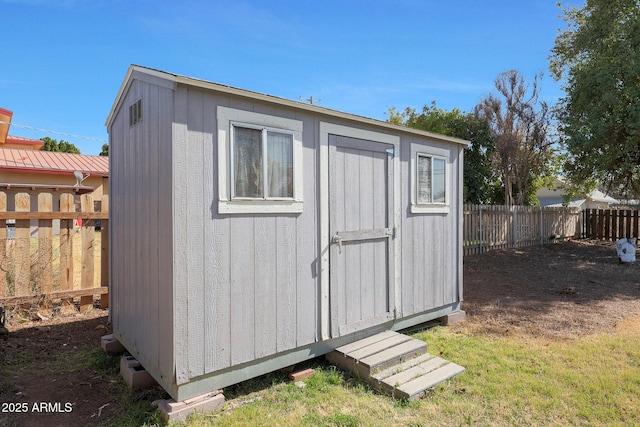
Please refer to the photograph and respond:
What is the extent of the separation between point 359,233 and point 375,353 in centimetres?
121

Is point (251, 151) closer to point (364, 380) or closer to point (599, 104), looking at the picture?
point (364, 380)

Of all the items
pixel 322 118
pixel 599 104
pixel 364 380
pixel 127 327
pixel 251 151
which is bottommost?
pixel 364 380

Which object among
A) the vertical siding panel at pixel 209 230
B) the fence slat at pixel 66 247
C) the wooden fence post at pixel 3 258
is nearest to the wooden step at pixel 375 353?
the vertical siding panel at pixel 209 230

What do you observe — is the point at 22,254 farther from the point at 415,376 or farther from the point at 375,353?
the point at 415,376

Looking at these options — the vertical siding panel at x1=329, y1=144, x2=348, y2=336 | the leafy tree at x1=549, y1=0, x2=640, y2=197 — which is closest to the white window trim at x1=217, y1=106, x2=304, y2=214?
the vertical siding panel at x1=329, y1=144, x2=348, y2=336

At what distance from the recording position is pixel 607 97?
957 cm

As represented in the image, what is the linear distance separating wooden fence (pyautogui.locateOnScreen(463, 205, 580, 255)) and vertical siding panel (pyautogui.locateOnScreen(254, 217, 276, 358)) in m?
8.88

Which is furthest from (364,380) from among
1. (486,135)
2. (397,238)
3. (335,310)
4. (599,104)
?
(486,135)

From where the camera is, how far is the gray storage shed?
273 centimetres

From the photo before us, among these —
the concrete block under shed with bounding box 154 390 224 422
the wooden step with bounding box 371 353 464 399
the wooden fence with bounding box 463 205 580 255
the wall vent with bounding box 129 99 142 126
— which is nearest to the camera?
the concrete block under shed with bounding box 154 390 224 422

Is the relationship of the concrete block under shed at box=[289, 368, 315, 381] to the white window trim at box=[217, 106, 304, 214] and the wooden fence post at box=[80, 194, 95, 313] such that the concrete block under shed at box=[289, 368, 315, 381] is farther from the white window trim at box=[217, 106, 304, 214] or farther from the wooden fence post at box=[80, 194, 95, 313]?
the wooden fence post at box=[80, 194, 95, 313]

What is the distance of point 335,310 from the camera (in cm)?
363

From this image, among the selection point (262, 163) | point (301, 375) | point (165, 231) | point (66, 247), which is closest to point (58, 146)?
point (66, 247)

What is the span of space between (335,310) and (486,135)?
43.0 feet
